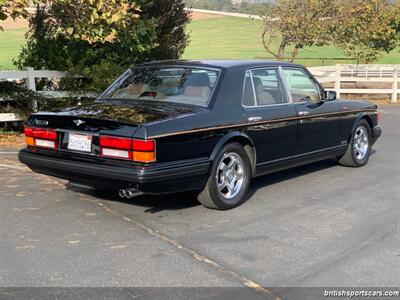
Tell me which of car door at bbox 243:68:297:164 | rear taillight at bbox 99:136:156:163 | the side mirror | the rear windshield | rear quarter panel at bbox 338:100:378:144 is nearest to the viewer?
rear taillight at bbox 99:136:156:163

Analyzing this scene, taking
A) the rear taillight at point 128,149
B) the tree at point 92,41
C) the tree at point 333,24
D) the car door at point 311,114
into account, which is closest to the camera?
the rear taillight at point 128,149

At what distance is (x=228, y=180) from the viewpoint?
5.96 m

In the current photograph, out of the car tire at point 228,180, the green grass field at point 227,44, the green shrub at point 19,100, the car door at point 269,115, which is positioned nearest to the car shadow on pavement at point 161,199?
the car tire at point 228,180

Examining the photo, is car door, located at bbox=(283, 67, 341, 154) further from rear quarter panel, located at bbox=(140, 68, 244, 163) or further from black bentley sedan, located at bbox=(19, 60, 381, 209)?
rear quarter panel, located at bbox=(140, 68, 244, 163)

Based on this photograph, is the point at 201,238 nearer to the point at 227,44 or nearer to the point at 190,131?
the point at 190,131

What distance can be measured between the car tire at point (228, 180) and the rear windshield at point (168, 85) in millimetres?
587

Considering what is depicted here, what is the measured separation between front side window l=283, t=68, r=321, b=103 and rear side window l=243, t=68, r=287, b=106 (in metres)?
0.22

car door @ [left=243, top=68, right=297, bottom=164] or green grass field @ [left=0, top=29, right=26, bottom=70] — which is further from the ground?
green grass field @ [left=0, top=29, right=26, bottom=70]

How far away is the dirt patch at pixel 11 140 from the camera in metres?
9.80

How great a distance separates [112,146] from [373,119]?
4.76 meters

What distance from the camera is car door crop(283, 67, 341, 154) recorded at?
6.91 meters

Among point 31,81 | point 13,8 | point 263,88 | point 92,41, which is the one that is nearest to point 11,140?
point 31,81

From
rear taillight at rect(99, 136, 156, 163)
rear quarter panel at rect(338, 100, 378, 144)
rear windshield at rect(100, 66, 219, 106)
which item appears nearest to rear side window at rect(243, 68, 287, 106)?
rear windshield at rect(100, 66, 219, 106)

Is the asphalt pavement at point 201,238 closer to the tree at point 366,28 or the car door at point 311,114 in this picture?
Answer: the car door at point 311,114
